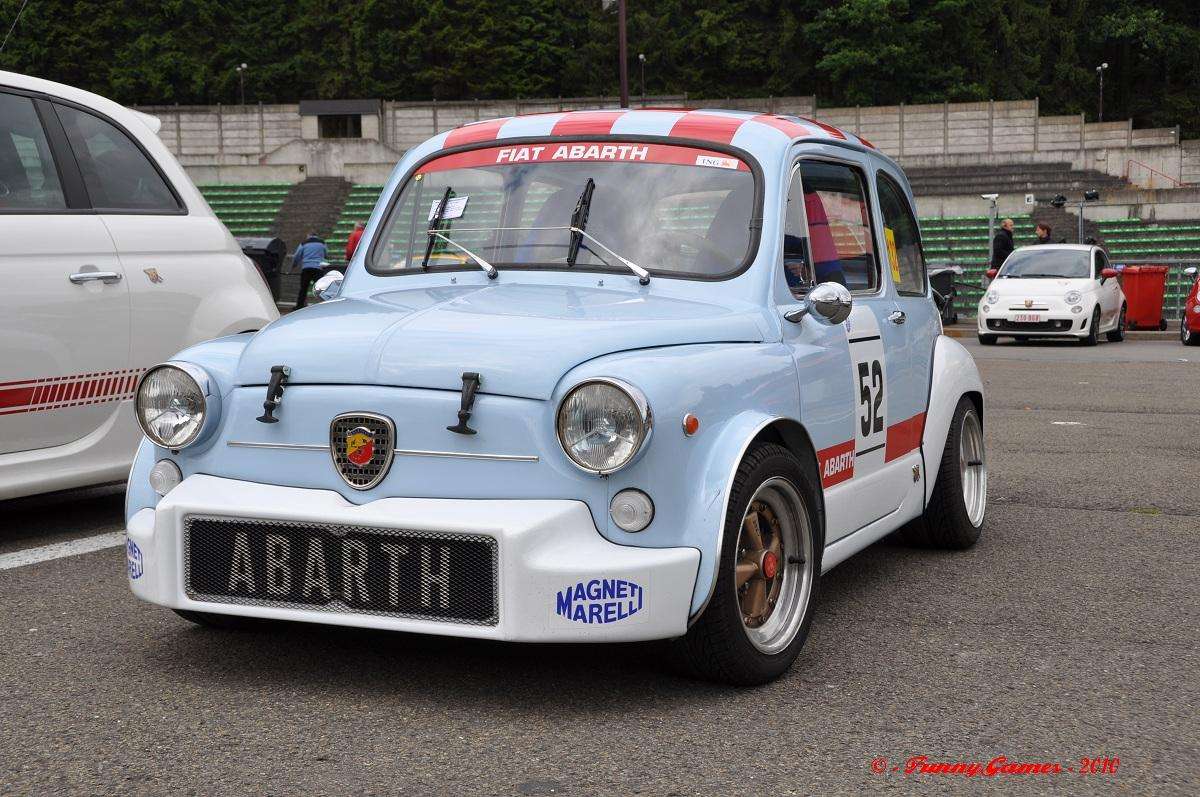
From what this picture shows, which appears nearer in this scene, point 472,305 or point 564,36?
point 472,305

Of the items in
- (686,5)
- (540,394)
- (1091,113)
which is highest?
(686,5)

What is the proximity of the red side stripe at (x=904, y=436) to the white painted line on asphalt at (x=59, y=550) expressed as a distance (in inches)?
121

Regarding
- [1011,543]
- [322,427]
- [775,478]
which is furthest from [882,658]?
[1011,543]

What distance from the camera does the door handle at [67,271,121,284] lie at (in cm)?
608

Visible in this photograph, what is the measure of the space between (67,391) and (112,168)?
1.04 meters

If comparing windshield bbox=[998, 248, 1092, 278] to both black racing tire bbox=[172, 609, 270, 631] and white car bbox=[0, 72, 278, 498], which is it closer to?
white car bbox=[0, 72, 278, 498]

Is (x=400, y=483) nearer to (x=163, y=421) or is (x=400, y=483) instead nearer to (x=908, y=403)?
(x=163, y=421)

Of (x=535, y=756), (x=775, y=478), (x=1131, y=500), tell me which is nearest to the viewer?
(x=535, y=756)

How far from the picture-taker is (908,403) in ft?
18.3

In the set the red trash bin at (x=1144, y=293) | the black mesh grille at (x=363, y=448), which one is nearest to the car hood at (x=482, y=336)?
the black mesh grille at (x=363, y=448)

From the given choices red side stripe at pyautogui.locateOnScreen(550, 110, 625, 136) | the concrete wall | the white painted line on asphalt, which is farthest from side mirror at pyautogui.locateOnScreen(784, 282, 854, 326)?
the concrete wall

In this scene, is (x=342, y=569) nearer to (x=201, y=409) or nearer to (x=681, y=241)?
(x=201, y=409)

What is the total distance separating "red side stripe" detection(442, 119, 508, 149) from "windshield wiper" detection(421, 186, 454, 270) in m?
0.24

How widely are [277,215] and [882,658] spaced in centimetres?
4404
